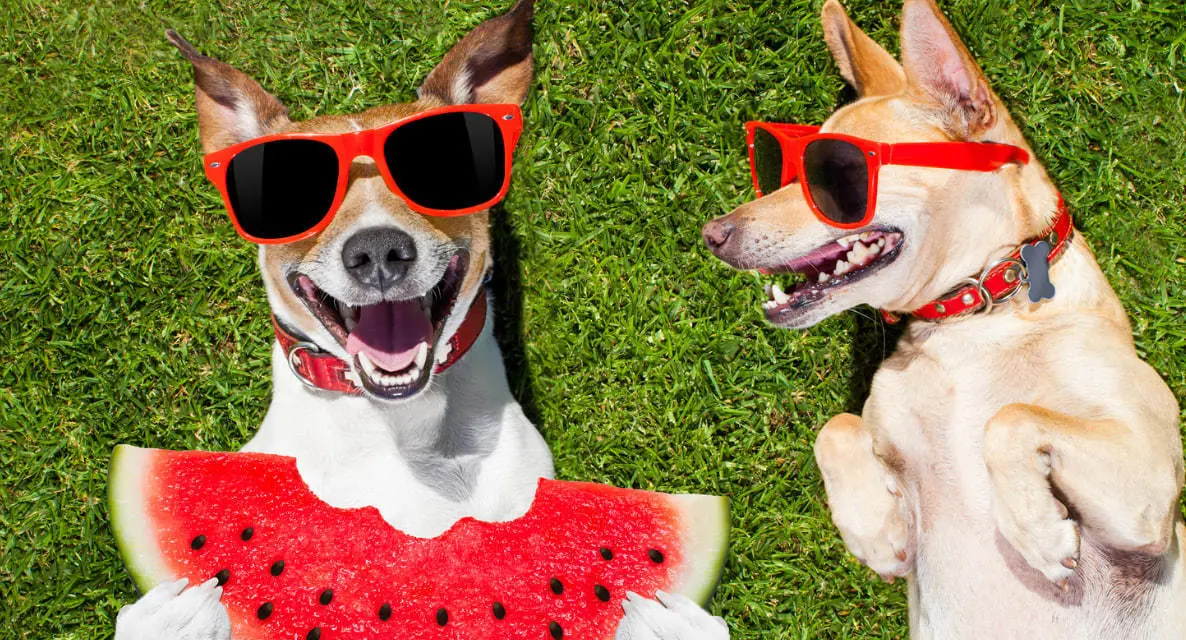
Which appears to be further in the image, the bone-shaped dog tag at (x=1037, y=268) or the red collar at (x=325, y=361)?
the red collar at (x=325, y=361)

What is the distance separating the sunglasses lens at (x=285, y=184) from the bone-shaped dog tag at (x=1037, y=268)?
2459 mm

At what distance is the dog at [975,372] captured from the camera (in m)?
3.06

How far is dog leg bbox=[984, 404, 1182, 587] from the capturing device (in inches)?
117

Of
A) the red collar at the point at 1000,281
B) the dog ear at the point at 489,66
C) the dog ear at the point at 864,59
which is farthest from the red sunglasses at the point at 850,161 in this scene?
the dog ear at the point at 489,66

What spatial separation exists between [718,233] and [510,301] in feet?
5.13

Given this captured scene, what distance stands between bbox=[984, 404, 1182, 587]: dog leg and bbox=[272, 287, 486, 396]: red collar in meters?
1.96

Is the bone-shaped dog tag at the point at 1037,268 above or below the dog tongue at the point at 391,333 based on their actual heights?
above

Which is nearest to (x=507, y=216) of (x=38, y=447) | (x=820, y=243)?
(x=820, y=243)

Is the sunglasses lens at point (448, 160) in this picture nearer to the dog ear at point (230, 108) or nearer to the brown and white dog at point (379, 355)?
the brown and white dog at point (379, 355)

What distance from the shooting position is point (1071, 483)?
2.99 metres

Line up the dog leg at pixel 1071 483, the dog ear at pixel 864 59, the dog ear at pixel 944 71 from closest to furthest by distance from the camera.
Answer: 1. the dog leg at pixel 1071 483
2. the dog ear at pixel 944 71
3. the dog ear at pixel 864 59

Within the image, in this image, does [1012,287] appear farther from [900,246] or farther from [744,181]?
[744,181]

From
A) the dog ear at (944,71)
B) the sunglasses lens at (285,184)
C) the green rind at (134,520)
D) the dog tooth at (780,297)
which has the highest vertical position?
the dog ear at (944,71)

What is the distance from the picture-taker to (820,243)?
347 cm
